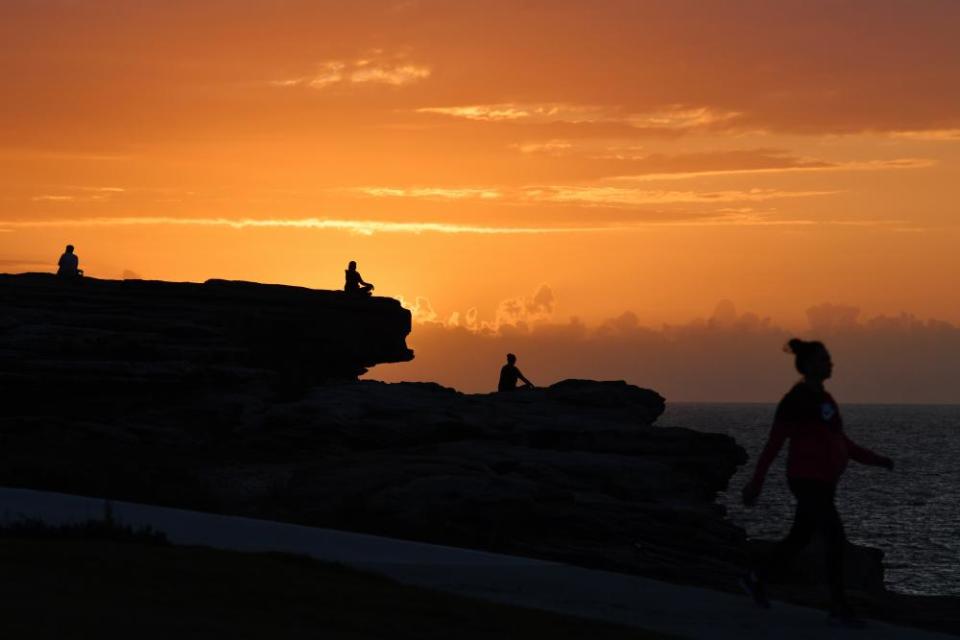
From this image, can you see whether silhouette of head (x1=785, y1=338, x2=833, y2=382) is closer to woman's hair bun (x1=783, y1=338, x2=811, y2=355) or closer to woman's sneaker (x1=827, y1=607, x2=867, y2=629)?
woman's hair bun (x1=783, y1=338, x2=811, y2=355)

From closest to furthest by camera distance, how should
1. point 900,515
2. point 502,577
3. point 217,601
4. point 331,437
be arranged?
1. point 217,601
2. point 502,577
3. point 331,437
4. point 900,515

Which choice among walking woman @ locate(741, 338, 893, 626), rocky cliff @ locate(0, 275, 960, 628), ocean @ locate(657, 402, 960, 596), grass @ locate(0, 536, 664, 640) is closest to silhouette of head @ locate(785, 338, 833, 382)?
walking woman @ locate(741, 338, 893, 626)

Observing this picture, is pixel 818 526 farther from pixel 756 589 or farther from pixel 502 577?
pixel 502 577

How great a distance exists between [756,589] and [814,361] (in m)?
1.96

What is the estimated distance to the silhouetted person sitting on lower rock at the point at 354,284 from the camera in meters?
41.2

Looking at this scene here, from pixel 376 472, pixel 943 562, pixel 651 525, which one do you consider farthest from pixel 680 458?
pixel 943 562

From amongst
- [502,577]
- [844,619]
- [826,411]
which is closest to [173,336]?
[502,577]

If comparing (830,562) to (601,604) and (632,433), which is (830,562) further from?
(632,433)

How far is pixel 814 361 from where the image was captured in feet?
34.7

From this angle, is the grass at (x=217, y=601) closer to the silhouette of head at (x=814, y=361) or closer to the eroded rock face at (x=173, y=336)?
the silhouette of head at (x=814, y=361)

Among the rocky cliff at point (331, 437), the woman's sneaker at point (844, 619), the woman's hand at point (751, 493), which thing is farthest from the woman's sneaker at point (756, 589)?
the rocky cliff at point (331, 437)

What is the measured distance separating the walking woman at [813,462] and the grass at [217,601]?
2.15 m

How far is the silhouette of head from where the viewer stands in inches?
416

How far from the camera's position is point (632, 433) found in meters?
33.0
